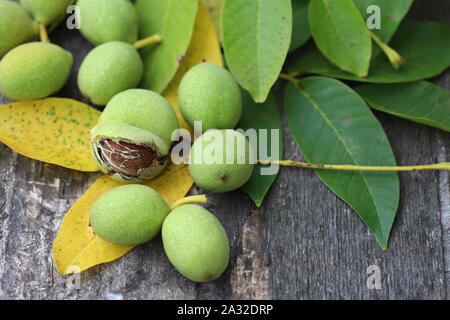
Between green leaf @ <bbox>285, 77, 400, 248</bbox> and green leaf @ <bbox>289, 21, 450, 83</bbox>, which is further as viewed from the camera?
green leaf @ <bbox>289, 21, 450, 83</bbox>

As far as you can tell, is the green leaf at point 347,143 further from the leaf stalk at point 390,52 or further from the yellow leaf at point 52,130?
the yellow leaf at point 52,130

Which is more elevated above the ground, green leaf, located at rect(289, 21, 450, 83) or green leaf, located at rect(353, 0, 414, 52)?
green leaf, located at rect(353, 0, 414, 52)

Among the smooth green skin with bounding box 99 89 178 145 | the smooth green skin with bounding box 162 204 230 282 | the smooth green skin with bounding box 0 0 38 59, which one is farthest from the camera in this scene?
the smooth green skin with bounding box 0 0 38 59

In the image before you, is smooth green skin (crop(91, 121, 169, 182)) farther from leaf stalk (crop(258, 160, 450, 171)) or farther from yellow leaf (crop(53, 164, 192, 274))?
leaf stalk (crop(258, 160, 450, 171))

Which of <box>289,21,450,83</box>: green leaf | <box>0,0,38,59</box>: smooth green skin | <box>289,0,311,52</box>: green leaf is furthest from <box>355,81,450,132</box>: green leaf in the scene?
<box>0,0,38,59</box>: smooth green skin

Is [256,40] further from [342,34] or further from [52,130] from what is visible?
[52,130]

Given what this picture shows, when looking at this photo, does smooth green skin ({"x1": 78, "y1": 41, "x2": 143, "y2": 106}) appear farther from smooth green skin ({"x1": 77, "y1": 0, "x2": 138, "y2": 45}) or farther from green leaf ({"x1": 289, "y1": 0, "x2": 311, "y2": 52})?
green leaf ({"x1": 289, "y1": 0, "x2": 311, "y2": 52})

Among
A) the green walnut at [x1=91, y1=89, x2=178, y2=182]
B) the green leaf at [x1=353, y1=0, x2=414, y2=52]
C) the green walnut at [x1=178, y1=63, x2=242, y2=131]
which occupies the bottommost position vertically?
the green walnut at [x1=91, y1=89, x2=178, y2=182]

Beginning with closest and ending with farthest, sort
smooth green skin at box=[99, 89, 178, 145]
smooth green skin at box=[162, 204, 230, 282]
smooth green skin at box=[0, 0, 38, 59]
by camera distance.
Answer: smooth green skin at box=[162, 204, 230, 282] < smooth green skin at box=[99, 89, 178, 145] < smooth green skin at box=[0, 0, 38, 59]
